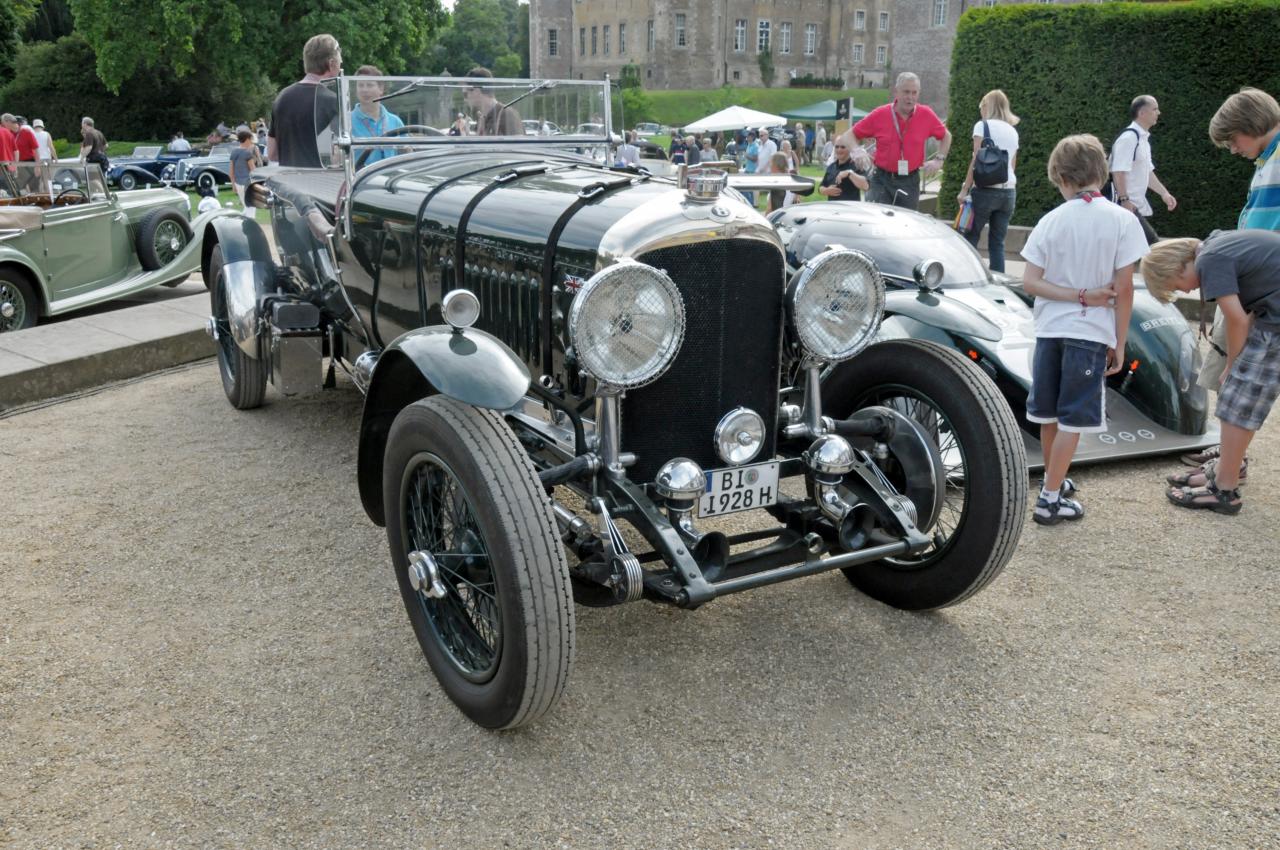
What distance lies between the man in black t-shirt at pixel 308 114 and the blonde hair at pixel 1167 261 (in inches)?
152

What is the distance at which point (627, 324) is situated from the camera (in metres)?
2.68

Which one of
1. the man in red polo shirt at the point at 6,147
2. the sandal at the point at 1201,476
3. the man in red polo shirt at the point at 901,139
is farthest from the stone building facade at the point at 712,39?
the sandal at the point at 1201,476

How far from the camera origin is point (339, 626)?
335 centimetres

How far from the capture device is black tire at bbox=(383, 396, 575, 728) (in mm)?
2418

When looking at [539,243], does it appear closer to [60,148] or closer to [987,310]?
[987,310]

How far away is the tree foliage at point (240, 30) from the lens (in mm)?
29203

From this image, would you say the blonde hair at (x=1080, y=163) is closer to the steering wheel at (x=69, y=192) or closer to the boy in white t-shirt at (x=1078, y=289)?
the boy in white t-shirt at (x=1078, y=289)

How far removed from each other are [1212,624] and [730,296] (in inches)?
79.8

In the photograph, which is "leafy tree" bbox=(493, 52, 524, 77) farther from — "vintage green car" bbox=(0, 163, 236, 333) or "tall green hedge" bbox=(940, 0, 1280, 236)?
"vintage green car" bbox=(0, 163, 236, 333)

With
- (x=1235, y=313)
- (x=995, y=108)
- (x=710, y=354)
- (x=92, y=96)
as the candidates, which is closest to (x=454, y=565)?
(x=710, y=354)

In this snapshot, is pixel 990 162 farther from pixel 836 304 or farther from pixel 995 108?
pixel 836 304

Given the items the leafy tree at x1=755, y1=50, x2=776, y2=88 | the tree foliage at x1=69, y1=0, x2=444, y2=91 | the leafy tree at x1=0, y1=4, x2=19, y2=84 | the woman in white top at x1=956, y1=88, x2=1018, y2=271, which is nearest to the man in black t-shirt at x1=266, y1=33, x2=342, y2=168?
the woman in white top at x1=956, y1=88, x2=1018, y2=271

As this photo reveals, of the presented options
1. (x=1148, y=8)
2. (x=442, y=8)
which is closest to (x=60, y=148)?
(x=442, y=8)

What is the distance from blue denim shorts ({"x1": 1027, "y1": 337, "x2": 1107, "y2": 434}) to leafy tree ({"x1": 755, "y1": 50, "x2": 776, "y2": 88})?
63.1 metres
